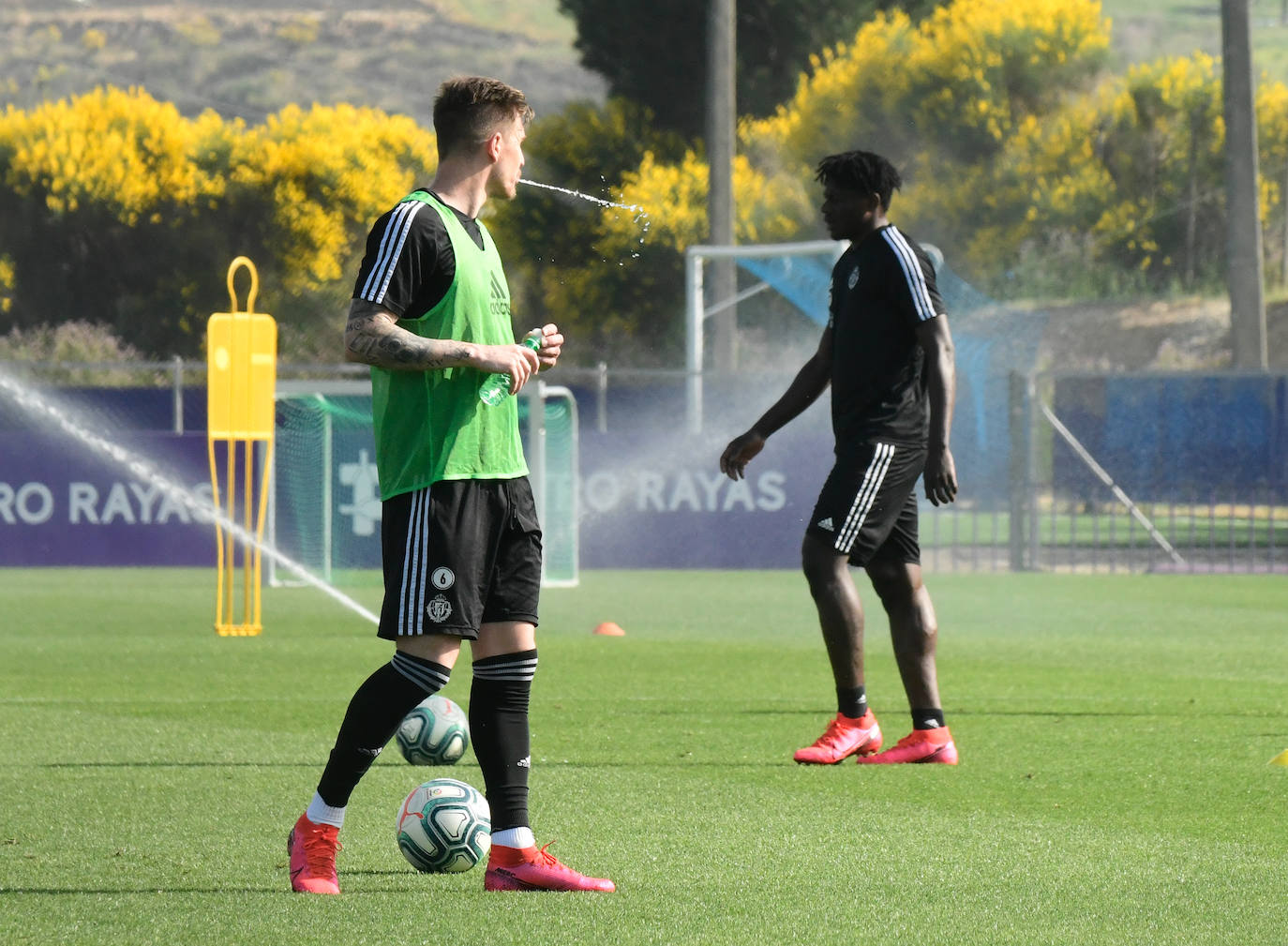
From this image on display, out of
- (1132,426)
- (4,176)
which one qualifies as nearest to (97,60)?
(4,176)

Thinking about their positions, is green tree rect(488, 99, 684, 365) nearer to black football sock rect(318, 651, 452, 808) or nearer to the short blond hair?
the short blond hair

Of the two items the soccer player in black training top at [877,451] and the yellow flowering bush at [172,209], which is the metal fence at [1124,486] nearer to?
the soccer player in black training top at [877,451]

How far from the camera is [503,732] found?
506 centimetres

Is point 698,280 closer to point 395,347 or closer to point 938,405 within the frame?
point 938,405

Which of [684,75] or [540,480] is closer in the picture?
[540,480]

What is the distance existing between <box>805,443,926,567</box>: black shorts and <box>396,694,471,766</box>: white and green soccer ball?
4.50 ft

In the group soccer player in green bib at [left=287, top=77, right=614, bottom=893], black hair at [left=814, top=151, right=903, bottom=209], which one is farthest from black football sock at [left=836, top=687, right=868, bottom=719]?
soccer player in green bib at [left=287, top=77, right=614, bottom=893]

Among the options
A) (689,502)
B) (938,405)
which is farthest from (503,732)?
(689,502)

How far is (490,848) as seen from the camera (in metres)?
5.05

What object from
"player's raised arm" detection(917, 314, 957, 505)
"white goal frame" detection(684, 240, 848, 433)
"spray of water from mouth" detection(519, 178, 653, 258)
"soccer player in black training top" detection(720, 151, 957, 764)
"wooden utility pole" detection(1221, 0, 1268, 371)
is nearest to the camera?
"spray of water from mouth" detection(519, 178, 653, 258)

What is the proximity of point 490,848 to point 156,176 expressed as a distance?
54177 mm

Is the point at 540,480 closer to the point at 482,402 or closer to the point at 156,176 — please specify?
the point at 482,402

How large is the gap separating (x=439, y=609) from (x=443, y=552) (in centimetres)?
13

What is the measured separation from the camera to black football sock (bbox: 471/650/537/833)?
16.5 feet
